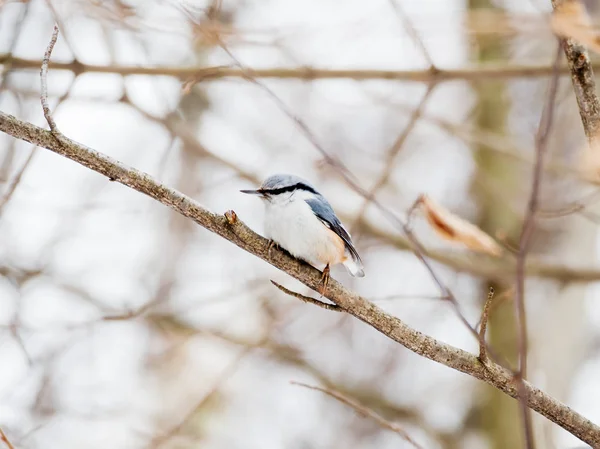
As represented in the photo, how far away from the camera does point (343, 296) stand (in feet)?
5.05

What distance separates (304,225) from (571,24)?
1.00 metres

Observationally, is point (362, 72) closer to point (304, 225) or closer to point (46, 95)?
point (304, 225)

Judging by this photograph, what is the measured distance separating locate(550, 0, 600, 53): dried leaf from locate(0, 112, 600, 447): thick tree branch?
2.36 ft

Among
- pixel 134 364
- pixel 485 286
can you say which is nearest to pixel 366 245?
pixel 485 286

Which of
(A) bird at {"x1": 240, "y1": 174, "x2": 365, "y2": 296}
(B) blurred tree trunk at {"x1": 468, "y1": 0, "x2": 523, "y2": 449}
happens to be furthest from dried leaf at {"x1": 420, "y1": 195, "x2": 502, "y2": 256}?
(B) blurred tree trunk at {"x1": 468, "y1": 0, "x2": 523, "y2": 449}

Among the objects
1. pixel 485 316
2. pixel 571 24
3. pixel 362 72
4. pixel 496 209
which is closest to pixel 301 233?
pixel 485 316

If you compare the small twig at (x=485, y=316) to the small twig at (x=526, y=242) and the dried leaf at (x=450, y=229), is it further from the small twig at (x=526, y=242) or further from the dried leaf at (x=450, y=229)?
the dried leaf at (x=450, y=229)

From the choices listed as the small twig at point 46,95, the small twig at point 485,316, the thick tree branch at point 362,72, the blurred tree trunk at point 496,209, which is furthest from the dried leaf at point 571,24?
the blurred tree trunk at point 496,209

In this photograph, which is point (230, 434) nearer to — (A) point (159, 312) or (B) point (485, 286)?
(A) point (159, 312)

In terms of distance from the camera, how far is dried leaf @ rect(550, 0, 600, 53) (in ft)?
3.72

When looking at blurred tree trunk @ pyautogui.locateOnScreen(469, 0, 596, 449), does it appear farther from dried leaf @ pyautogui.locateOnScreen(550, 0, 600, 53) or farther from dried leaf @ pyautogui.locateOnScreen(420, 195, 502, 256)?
dried leaf @ pyautogui.locateOnScreen(550, 0, 600, 53)

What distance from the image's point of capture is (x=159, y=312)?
12.8 feet

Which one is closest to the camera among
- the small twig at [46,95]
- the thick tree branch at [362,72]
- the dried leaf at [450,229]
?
the small twig at [46,95]

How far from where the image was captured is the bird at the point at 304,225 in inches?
74.3
